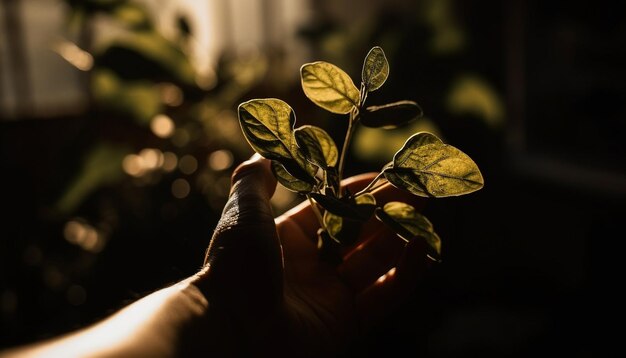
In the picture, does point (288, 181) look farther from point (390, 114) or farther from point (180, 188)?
point (180, 188)

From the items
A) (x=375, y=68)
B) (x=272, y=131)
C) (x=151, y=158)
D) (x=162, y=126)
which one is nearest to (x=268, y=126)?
(x=272, y=131)

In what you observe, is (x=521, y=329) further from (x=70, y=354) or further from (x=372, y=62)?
(x=70, y=354)

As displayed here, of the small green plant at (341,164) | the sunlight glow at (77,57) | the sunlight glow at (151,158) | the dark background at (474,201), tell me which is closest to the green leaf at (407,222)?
the small green plant at (341,164)

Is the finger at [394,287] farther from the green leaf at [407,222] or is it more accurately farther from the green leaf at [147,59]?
the green leaf at [147,59]

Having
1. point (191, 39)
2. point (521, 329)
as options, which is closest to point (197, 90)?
point (191, 39)

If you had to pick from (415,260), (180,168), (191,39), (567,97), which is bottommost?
(567,97)
